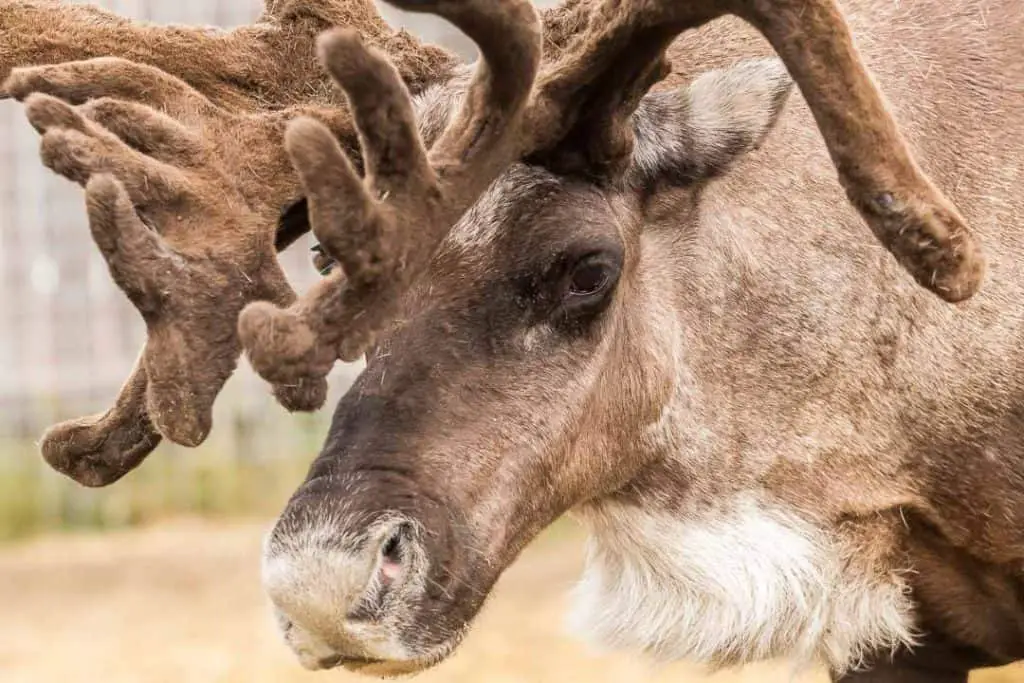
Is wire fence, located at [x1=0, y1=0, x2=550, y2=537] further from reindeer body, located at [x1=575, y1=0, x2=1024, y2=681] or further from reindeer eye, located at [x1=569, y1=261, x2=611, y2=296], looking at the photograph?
reindeer eye, located at [x1=569, y1=261, x2=611, y2=296]

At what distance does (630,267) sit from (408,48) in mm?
741

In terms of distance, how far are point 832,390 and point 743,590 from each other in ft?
1.58

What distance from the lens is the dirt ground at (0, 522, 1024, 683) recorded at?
20.6ft

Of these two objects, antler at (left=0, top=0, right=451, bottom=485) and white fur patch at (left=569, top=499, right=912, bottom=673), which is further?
white fur patch at (left=569, top=499, right=912, bottom=673)

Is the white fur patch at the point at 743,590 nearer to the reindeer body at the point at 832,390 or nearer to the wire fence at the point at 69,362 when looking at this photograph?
the reindeer body at the point at 832,390

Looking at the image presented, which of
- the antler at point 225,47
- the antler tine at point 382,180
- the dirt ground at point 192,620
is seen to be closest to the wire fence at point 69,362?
the dirt ground at point 192,620

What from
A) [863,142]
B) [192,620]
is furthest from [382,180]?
[192,620]

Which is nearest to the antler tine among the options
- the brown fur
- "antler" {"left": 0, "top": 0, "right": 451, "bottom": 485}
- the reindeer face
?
the brown fur

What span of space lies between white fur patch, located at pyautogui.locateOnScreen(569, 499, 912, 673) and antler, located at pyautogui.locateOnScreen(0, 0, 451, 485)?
3.27ft

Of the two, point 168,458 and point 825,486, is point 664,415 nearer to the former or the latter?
point 825,486

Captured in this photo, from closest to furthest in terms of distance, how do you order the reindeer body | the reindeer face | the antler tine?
the antler tine < the reindeer face < the reindeer body

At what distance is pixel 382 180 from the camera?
9.61ft

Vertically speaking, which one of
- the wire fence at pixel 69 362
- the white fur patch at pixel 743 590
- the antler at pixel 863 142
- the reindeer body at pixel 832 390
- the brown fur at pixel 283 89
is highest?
the antler at pixel 863 142

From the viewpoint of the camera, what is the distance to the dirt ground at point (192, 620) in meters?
6.27
